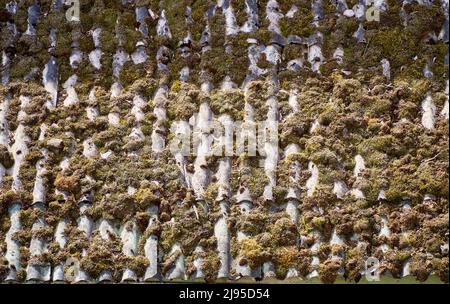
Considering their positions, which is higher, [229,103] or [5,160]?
[229,103]

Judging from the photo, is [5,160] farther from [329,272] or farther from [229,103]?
[329,272]

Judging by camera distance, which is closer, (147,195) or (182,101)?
(147,195)

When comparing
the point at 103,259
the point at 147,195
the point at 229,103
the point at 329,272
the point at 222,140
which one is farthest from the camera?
the point at 229,103

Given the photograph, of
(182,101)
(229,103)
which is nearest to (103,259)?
(182,101)

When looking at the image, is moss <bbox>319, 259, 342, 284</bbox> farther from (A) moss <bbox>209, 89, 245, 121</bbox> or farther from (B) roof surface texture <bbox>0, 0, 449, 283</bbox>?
(A) moss <bbox>209, 89, 245, 121</bbox>

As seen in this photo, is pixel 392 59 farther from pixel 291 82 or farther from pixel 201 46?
pixel 201 46

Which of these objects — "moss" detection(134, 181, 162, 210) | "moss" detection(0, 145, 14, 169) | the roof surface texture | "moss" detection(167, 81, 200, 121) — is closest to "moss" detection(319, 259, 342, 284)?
the roof surface texture

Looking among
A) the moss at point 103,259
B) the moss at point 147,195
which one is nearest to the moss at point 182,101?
the moss at point 147,195

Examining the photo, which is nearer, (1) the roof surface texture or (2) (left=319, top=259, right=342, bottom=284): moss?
(2) (left=319, top=259, right=342, bottom=284): moss

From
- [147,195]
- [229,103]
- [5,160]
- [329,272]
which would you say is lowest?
[329,272]

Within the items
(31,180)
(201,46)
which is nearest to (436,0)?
(201,46)
